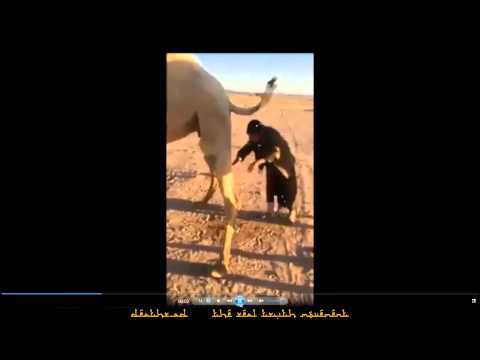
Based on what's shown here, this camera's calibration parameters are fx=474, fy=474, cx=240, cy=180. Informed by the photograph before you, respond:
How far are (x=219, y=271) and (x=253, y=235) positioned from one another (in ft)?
2.14

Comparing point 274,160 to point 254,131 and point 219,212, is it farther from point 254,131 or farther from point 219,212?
point 219,212

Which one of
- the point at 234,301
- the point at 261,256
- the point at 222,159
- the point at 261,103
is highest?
the point at 261,103

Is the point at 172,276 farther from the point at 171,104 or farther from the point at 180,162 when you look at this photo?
the point at 180,162

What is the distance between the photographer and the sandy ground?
442 cm

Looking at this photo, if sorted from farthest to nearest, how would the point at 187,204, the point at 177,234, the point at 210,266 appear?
the point at 187,204, the point at 177,234, the point at 210,266

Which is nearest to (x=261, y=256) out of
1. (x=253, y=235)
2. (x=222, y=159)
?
(x=253, y=235)

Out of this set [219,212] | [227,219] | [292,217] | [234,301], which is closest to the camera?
[234,301]

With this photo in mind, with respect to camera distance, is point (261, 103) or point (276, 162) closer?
point (261, 103)

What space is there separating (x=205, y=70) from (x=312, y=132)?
113cm

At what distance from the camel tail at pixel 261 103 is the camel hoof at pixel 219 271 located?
58.4 inches

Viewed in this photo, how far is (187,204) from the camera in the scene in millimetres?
5512

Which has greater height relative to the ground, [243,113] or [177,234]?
[243,113]

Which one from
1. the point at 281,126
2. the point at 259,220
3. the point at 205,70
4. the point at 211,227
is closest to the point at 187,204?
the point at 211,227

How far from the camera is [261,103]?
4578 mm
